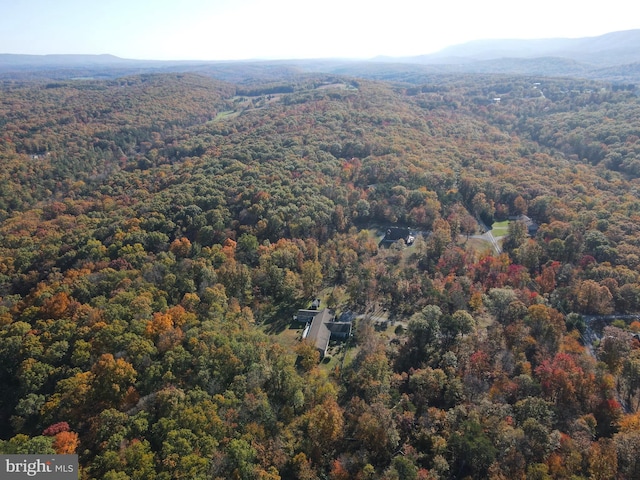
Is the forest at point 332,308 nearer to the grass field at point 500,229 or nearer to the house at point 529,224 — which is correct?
the house at point 529,224

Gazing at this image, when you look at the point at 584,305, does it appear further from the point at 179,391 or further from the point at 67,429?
the point at 67,429

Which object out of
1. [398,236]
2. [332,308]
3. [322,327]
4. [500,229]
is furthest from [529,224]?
[322,327]

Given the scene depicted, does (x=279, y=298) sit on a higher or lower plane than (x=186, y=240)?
lower

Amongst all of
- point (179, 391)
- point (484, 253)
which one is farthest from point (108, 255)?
point (484, 253)

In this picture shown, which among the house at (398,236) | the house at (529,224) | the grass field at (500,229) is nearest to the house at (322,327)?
the house at (398,236)

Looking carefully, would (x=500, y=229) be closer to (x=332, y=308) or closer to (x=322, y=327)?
(x=332, y=308)
